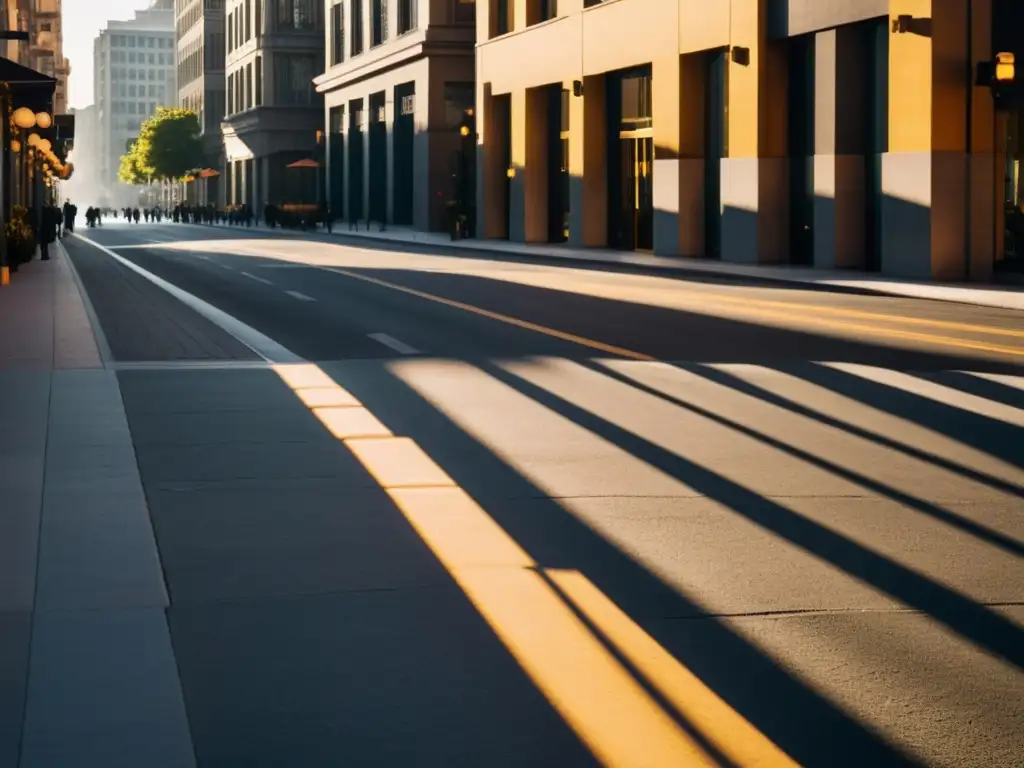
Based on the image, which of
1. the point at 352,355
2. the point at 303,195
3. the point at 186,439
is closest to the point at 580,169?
the point at 352,355

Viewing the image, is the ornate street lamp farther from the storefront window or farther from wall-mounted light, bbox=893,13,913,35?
the storefront window

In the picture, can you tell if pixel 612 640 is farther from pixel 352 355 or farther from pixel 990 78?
pixel 990 78

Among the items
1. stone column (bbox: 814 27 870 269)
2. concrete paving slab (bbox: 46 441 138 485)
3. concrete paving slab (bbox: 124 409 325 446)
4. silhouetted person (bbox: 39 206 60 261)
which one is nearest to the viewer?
concrete paving slab (bbox: 46 441 138 485)

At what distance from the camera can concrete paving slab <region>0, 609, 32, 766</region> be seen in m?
4.81

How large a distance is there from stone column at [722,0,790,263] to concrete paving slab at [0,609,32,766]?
111 ft

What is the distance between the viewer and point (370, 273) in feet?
111

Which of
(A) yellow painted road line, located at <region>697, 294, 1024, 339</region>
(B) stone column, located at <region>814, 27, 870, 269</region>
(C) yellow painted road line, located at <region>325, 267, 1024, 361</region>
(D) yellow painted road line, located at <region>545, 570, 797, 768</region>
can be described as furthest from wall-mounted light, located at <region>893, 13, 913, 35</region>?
(D) yellow painted road line, located at <region>545, 570, 797, 768</region>

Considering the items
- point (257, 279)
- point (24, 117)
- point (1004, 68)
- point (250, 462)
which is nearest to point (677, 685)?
point (250, 462)

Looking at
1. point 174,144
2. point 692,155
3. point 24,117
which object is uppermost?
point 174,144

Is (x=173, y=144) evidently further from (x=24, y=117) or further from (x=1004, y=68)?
(x=1004, y=68)

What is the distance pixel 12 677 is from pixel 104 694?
38cm

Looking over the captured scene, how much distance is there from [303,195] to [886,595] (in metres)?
111

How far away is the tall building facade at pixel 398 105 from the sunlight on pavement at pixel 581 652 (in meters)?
56.8

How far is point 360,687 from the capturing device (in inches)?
213
